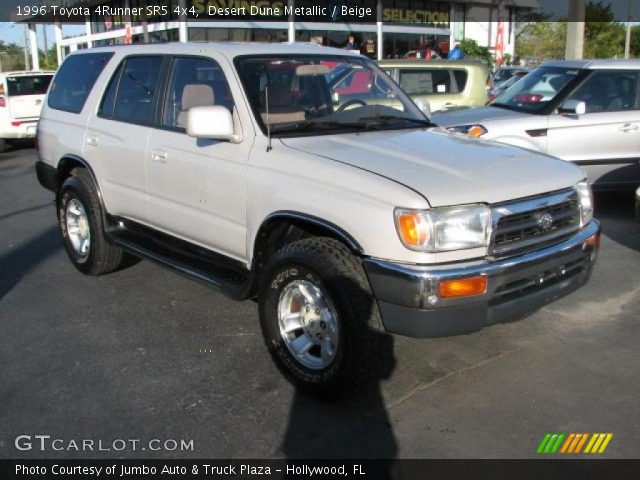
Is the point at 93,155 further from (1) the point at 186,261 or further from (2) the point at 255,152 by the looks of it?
(2) the point at 255,152

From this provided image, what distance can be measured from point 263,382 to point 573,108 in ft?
17.4

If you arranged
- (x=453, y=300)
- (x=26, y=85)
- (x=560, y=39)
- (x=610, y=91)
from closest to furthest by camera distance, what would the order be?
(x=453, y=300) < (x=610, y=91) < (x=26, y=85) < (x=560, y=39)

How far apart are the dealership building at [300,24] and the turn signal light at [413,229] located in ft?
66.4

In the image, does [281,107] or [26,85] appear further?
[26,85]

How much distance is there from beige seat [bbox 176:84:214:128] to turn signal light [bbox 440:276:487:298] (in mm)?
2159

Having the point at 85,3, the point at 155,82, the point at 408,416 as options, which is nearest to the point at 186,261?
the point at 155,82

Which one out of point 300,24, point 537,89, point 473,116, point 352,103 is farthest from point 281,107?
point 300,24

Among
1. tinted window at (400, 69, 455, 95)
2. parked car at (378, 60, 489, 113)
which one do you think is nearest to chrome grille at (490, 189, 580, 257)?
parked car at (378, 60, 489, 113)

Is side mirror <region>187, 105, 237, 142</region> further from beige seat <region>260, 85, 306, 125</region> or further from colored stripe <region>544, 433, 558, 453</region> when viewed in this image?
colored stripe <region>544, 433, 558, 453</region>

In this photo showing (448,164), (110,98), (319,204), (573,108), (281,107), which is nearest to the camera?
(319,204)

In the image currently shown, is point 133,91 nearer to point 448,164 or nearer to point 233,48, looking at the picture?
point 233,48

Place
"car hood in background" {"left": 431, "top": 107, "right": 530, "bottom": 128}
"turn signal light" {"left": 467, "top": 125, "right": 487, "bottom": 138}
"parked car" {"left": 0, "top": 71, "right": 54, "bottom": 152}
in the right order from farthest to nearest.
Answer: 1. "parked car" {"left": 0, "top": 71, "right": 54, "bottom": 152}
2. "car hood in background" {"left": 431, "top": 107, "right": 530, "bottom": 128}
3. "turn signal light" {"left": 467, "top": 125, "right": 487, "bottom": 138}

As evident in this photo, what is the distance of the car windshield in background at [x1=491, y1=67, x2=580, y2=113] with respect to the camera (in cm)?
788

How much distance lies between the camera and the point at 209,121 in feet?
12.9
